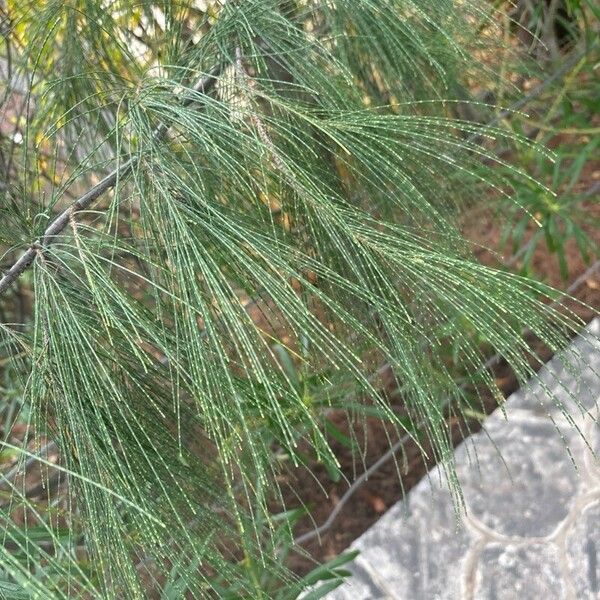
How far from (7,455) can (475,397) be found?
1102 mm

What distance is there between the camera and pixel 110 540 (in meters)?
0.65

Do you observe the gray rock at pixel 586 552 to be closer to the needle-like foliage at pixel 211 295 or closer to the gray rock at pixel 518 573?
the gray rock at pixel 518 573

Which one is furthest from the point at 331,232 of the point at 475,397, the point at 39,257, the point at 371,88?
the point at 475,397

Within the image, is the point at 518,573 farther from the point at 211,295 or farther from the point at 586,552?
the point at 211,295

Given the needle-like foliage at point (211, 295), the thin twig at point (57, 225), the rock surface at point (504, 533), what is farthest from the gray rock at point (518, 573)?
the thin twig at point (57, 225)

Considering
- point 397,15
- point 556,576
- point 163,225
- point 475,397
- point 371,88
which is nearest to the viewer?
point 163,225

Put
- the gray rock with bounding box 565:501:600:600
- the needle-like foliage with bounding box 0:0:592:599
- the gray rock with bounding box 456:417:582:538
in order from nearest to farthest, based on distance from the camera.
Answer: the needle-like foliage with bounding box 0:0:592:599
the gray rock with bounding box 565:501:600:600
the gray rock with bounding box 456:417:582:538

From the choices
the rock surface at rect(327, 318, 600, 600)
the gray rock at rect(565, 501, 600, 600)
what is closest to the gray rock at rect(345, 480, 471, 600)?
the rock surface at rect(327, 318, 600, 600)

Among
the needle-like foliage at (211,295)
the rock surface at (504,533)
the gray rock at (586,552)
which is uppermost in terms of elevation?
the needle-like foliage at (211,295)

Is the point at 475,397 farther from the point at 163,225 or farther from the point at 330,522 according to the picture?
the point at 163,225

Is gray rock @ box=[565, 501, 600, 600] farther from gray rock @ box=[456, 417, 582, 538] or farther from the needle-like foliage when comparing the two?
the needle-like foliage

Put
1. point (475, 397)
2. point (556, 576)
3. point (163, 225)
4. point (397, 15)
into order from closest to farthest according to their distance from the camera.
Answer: point (163, 225) < point (397, 15) < point (556, 576) < point (475, 397)

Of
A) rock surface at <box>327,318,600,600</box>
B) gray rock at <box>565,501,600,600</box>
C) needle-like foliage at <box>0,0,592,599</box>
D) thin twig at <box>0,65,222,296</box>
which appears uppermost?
thin twig at <box>0,65,222,296</box>

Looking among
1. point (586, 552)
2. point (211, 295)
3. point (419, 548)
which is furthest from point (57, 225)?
point (586, 552)
